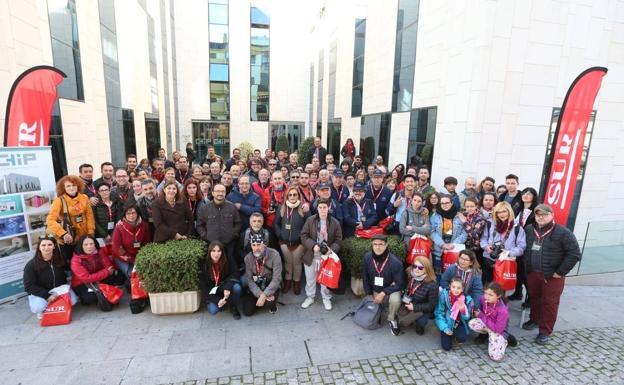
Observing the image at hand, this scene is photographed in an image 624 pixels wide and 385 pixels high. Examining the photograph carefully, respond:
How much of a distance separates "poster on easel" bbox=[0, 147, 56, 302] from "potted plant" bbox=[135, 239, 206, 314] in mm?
2197

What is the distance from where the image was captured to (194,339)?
15.7 ft

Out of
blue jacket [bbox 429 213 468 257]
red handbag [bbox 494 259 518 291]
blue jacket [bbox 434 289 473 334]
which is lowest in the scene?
blue jacket [bbox 434 289 473 334]

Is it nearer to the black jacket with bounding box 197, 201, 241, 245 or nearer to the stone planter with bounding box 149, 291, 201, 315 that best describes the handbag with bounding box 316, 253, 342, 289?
the black jacket with bounding box 197, 201, 241, 245

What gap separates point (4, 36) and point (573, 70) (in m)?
13.2

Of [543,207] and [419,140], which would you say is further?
[419,140]

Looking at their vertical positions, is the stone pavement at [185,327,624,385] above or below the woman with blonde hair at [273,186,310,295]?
below

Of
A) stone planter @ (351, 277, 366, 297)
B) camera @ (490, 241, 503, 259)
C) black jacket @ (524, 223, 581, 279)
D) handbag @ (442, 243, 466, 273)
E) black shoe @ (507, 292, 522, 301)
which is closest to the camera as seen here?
black jacket @ (524, 223, 581, 279)

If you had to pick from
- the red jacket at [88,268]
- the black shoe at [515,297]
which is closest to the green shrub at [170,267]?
the red jacket at [88,268]

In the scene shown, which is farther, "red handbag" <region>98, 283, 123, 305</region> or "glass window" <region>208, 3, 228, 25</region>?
"glass window" <region>208, 3, 228, 25</region>

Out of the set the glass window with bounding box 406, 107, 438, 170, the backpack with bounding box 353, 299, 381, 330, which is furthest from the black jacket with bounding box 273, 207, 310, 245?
the glass window with bounding box 406, 107, 438, 170

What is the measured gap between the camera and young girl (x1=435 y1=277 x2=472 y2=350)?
4625 mm

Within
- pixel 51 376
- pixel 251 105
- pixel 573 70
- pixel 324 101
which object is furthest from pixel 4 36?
pixel 251 105

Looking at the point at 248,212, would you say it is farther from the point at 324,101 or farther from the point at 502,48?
the point at 324,101

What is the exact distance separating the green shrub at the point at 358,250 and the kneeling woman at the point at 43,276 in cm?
446
